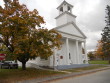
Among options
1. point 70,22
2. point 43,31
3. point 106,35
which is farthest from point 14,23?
point 106,35

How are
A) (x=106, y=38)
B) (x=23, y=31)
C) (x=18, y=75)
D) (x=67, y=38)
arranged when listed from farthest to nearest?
(x=106, y=38) → (x=67, y=38) → (x=18, y=75) → (x=23, y=31)

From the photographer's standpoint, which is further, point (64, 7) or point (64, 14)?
point (64, 7)

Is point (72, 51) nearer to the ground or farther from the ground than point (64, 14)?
nearer to the ground

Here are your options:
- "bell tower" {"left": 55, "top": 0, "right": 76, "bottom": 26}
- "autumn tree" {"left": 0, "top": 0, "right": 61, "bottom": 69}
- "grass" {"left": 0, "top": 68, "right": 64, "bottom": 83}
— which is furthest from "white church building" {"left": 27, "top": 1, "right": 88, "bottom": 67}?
"autumn tree" {"left": 0, "top": 0, "right": 61, "bottom": 69}

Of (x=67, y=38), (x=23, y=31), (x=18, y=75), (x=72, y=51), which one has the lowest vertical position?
(x=18, y=75)

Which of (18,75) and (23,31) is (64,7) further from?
(18,75)

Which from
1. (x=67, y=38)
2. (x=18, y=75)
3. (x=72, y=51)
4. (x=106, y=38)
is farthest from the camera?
(x=106, y=38)

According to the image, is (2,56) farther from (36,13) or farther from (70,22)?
(70,22)

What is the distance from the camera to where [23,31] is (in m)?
13.2

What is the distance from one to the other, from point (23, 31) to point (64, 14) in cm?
1736

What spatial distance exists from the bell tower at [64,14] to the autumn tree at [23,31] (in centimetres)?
1420

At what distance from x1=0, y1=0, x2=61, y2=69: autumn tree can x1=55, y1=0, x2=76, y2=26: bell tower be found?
46.6 feet

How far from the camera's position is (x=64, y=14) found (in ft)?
93.6

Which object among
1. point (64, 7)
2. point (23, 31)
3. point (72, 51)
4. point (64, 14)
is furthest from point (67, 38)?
point (23, 31)
